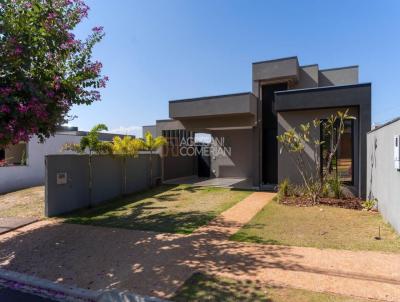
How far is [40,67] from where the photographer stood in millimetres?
7547

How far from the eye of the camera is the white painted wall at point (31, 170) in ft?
53.8

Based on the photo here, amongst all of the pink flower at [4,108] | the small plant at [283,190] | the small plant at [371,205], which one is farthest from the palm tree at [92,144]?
the small plant at [371,205]

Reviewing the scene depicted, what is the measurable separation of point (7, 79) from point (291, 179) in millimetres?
10121

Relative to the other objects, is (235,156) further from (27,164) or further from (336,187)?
(27,164)

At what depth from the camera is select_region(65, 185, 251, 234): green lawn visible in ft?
29.1

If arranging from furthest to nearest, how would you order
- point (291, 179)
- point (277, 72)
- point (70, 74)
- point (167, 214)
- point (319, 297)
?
point (277, 72) < point (291, 179) < point (167, 214) < point (70, 74) < point (319, 297)

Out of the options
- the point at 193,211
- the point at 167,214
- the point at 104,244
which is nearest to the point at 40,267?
the point at 104,244

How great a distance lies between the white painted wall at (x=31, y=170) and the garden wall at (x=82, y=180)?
19.6 feet

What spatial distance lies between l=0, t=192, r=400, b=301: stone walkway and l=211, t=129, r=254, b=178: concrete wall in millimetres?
10905

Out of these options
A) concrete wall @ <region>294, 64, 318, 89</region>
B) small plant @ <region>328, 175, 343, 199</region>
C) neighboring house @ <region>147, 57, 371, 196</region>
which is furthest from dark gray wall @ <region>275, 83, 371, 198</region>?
concrete wall @ <region>294, 64, 318, 89</region>

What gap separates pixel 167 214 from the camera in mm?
10102

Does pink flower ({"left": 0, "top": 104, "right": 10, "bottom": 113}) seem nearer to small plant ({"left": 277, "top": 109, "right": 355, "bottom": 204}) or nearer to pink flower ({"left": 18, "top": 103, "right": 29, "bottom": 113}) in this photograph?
pink flower ({"left": 18, "top": 103, "right": 29, "bottom": 113})

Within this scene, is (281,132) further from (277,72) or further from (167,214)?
(167,214)

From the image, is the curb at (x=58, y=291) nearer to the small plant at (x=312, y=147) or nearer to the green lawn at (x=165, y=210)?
the green lawn at (x=165, y=210)
